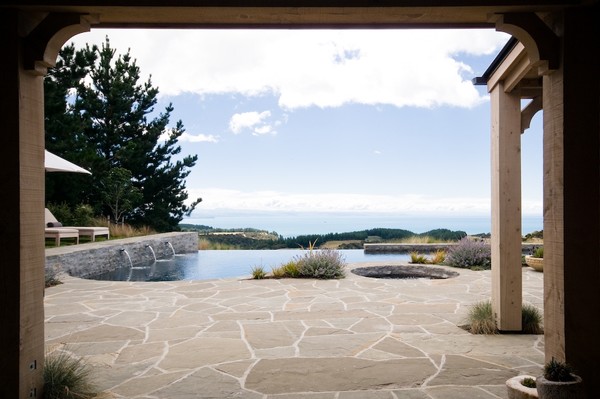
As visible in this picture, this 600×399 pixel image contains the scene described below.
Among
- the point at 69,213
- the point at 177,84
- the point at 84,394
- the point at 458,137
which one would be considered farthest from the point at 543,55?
the point at 458,137

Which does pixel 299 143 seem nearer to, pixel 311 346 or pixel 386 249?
pixel 386 249

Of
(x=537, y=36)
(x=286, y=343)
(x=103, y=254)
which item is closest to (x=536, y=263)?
(x=286, y=343)

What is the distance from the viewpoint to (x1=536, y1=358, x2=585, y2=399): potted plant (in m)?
2.59

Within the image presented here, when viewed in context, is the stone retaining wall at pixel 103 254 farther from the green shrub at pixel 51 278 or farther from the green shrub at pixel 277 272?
the green shrub at pixel 277 272

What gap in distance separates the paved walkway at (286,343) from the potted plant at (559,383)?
20.9 inches

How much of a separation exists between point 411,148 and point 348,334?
24896 mm

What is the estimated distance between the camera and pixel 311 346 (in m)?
4.37

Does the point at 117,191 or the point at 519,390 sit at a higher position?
the point at 117,191

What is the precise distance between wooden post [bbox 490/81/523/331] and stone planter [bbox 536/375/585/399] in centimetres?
210

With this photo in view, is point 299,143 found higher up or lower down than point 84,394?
higher up

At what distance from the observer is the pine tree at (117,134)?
1723 cm

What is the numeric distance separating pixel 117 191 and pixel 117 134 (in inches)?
150

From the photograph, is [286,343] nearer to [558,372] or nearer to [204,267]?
[558,372]

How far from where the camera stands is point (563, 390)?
8.48 ft
